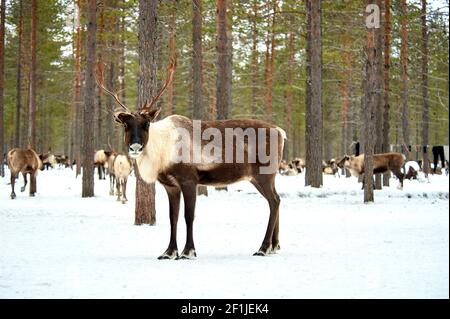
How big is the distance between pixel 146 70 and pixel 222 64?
26.1 feet

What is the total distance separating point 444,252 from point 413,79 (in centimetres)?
2678

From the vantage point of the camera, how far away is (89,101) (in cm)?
1755

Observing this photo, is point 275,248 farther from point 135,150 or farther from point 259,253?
point 135,150

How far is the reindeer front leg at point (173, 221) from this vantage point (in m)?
7.59

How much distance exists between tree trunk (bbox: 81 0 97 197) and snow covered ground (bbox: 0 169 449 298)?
2.73 metres

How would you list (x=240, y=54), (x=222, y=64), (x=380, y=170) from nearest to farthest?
(x=222, y=64) < (x=380, y=170) < (x=240, y=54)

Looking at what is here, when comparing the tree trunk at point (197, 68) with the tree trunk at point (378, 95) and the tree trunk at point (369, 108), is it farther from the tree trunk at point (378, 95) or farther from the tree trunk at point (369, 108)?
the tree trunk at point (378, 95)

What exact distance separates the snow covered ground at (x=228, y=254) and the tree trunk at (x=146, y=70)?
41 centimetres

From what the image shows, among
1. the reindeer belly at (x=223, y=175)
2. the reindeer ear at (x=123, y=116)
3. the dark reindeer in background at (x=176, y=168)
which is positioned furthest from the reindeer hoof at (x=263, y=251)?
the reindeer ear at (x=123, y=116)

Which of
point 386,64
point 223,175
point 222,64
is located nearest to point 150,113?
point 223,175

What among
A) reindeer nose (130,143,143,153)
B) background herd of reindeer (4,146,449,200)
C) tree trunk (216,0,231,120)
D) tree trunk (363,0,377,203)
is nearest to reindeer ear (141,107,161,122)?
reindeer nose (130,143,143,153)

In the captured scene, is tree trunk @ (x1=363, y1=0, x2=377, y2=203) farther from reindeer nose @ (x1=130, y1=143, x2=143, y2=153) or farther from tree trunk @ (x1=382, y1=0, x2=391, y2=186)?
reindeer nose @ (x1=130, y1=143, x2=143, y2=153)
